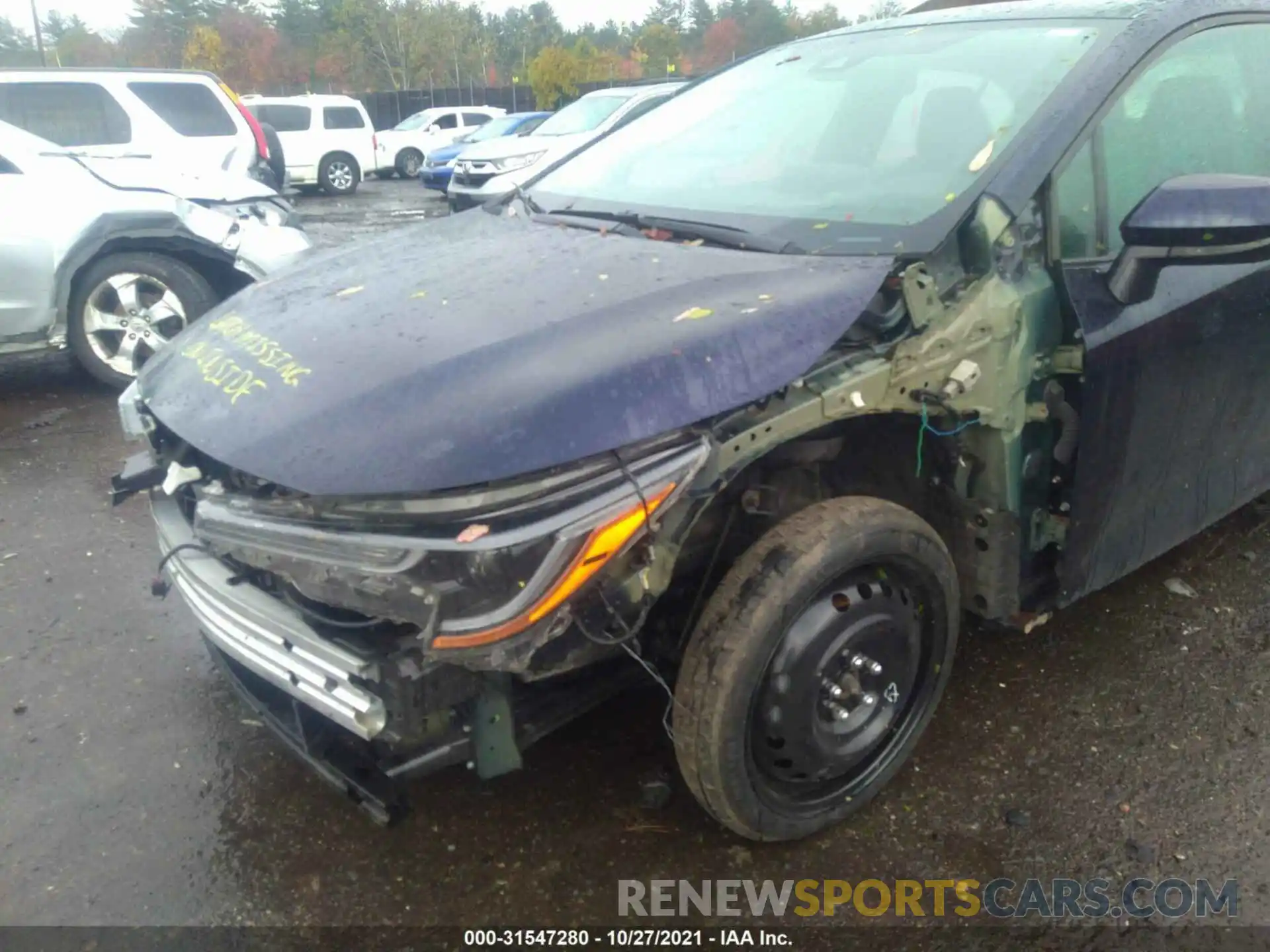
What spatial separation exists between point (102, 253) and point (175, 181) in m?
0.82

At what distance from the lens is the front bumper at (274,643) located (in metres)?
1.78

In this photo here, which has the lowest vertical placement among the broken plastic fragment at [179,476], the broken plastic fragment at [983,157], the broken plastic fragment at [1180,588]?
the broken plastic fragment at [1180,588]

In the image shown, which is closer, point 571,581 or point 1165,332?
point 571,581

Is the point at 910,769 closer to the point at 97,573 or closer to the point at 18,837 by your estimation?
the point at 18,837

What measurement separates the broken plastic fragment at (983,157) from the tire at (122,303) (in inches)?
178

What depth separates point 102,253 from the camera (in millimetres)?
5438

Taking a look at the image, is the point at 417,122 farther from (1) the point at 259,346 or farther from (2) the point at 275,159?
(1) the point at 259,346

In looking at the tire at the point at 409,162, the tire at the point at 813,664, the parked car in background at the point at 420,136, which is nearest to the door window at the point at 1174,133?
the tire at the point at 813,664

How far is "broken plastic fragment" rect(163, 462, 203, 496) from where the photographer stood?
2139mm

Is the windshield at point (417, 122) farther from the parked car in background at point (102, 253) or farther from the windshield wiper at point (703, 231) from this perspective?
the windshield wiper at point (703, 231)

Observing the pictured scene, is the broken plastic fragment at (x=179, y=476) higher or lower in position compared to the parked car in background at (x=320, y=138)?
lower

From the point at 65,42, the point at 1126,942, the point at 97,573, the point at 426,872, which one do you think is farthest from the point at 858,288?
the point at 65,42

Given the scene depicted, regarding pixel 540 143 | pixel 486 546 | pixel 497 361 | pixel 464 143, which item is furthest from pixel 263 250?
pixel 464 143

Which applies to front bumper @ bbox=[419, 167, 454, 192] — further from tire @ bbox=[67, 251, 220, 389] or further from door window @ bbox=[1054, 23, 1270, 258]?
door window @ bbox=[1054, 23, 1270, 258]
